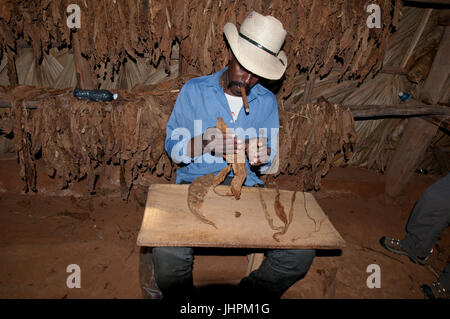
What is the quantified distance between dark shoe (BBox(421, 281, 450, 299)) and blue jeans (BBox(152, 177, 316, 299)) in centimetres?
184

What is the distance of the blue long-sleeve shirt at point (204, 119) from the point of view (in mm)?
2320

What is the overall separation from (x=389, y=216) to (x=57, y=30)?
5.39m

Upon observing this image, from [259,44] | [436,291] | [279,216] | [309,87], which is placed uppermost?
[259,44]

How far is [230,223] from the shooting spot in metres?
1.84

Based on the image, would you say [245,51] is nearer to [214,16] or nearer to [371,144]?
[214,16]

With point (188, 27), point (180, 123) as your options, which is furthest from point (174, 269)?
point (188, 27)

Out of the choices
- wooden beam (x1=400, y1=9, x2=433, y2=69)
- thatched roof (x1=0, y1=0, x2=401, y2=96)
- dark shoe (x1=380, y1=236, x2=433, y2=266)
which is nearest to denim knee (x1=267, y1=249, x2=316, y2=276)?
dark shoe (x1=380, y1=236, x2=433, y2=266)

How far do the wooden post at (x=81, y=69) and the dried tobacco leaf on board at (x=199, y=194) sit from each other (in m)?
2.19

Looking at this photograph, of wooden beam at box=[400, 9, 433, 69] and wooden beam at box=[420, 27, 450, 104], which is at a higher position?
wooden beam at box=[400, 9, 433, 69]

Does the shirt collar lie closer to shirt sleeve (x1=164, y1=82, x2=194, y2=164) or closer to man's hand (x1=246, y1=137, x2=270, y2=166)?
shirt sleeve (x1=164, y1=82, x2=194, y2=164)

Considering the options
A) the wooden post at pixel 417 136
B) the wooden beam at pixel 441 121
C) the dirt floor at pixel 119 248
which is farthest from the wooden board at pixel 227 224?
the wooden post at pixel 417 136

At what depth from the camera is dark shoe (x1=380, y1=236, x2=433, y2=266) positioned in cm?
327

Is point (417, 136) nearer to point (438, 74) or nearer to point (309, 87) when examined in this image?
point (438, 74)

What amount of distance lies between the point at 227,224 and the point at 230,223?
1.0 inches
